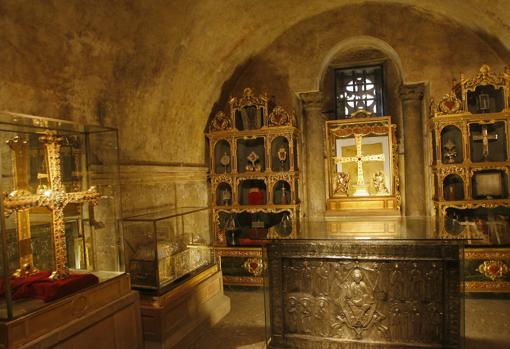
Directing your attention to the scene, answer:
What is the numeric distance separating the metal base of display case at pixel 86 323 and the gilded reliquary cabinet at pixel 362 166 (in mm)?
4372

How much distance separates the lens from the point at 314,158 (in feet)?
24.2

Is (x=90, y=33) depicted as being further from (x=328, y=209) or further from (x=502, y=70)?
(x=502, y=70)

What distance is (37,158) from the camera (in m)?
3.41

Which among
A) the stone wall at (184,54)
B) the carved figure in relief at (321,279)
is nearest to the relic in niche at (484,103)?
the stone wall at (184,54)

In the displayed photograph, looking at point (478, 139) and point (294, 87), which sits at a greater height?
point (294, 87)

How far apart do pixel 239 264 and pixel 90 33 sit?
4413 millimetres

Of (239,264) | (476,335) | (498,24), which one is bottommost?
(476,335)

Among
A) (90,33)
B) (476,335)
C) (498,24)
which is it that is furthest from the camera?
(498,24)

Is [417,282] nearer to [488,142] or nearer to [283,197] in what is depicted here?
[283,197]

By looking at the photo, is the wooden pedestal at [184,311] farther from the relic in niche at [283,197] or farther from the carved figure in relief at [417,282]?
the carved figure in relief at [417,282]

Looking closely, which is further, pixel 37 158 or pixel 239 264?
pixel 239 264

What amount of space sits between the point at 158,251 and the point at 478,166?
5.07 metres

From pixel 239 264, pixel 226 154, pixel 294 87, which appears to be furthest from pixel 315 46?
pixel 239 264

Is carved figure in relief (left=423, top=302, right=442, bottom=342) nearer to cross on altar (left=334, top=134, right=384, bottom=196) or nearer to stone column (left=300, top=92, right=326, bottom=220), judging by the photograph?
cross on altar (left=334, top=134, right=384, bottom=196)
